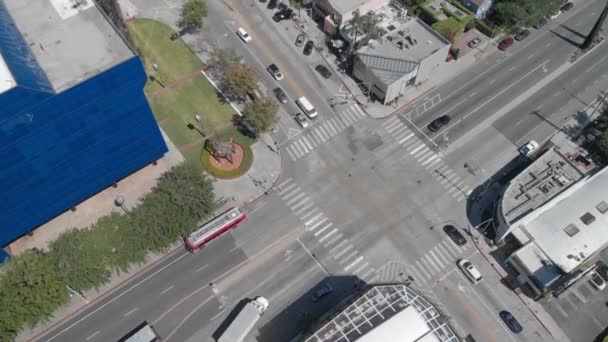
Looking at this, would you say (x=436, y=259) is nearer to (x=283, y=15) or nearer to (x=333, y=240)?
(x=333, y=240)

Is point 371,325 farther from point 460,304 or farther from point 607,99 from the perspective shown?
point 607,99

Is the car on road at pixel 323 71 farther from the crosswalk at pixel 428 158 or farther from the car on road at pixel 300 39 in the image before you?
the crosswalk at pixel 428 158

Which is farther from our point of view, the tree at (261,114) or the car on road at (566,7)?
the car on road at (566,7)

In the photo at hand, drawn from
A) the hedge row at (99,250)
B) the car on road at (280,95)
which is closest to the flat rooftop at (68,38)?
the hedge row at (99,250)

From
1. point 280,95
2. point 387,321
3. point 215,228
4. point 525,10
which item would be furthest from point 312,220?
point 525,10

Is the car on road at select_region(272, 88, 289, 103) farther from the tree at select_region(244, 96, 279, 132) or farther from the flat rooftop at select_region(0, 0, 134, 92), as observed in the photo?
the flat rooftop at select_region(0, 0, 134, 92)

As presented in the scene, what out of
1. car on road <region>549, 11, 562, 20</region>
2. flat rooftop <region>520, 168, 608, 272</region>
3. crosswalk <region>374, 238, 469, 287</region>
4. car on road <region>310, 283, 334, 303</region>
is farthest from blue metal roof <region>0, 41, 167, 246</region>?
car on road <region>549, 11, 562, 20</region>
